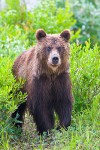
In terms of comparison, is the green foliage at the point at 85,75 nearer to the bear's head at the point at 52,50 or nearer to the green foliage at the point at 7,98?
the bear's head at the point at 52,50

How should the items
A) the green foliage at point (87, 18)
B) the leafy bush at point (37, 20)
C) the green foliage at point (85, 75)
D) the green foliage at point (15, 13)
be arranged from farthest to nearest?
the green foliage at point (87, 18), the green foliage at point (15, 13), the leafy bush at point (37, 20), the green foliage at point (85, 75)

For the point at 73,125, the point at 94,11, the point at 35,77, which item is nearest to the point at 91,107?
the point at 73,125

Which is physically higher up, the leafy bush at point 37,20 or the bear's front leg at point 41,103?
the leafy bush at point 37,20

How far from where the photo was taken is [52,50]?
7832mm

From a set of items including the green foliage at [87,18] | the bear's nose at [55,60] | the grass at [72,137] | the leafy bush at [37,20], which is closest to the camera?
the grass at [72,137]

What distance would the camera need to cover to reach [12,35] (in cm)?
1096

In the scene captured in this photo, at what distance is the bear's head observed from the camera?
25.5 ft

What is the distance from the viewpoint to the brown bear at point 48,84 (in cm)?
786

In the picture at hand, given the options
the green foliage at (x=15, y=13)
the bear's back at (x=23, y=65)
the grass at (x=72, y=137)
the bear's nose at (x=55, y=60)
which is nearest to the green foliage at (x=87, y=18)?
the green foliage at (x=15, y=13)

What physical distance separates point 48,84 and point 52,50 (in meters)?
0.44

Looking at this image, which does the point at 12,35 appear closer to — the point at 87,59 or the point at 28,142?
the point at 87,59

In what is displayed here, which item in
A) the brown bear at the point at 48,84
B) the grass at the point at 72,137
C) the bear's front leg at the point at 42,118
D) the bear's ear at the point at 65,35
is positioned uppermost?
the bear's ear at the point at 65,35

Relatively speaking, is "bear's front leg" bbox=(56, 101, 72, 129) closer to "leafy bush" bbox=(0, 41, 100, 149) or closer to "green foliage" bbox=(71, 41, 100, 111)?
"leafy bush" bbox=(0, 41, 100, 149)

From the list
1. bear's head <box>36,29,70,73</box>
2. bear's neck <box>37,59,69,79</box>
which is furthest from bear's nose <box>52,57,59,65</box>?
bear's neck <box>37,59,69,79</box>
